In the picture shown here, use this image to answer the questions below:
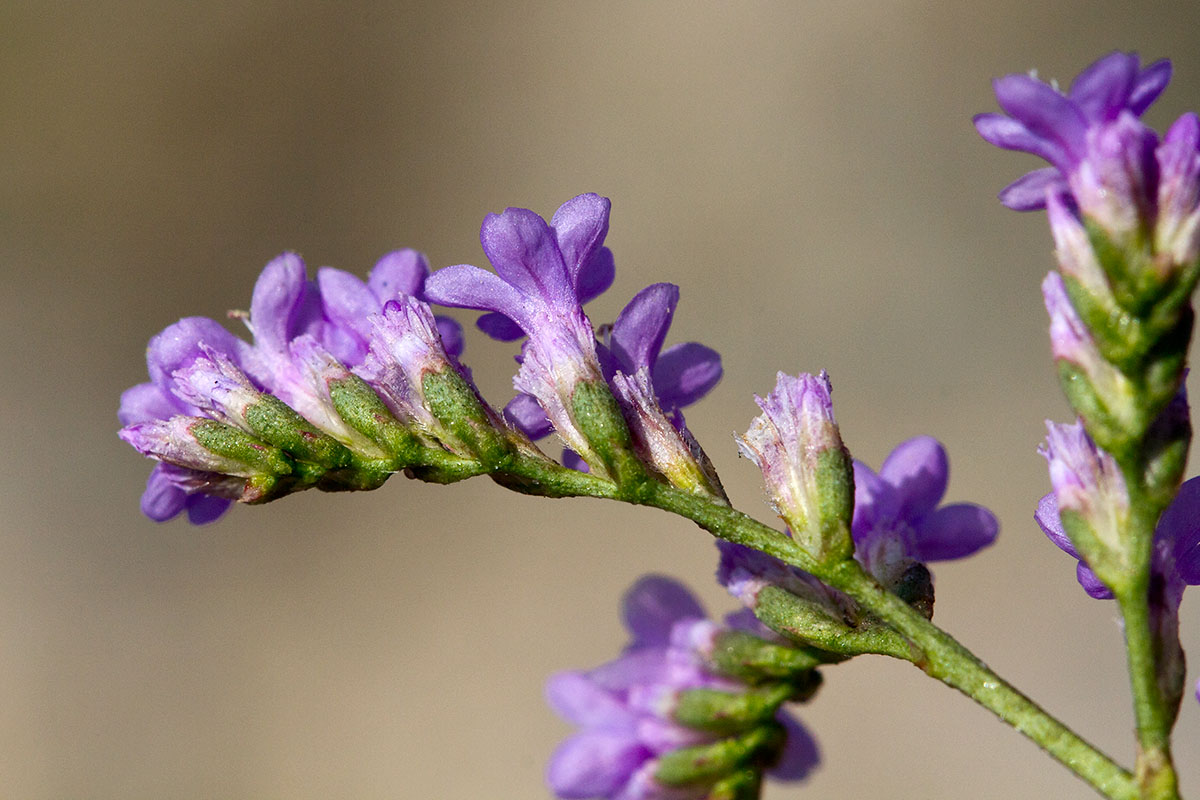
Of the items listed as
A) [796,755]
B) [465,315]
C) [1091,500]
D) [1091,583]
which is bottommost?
[796,755]

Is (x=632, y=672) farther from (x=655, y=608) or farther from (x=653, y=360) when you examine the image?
(x=653, y=360)

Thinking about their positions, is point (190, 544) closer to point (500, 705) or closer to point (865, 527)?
point (500, 705)

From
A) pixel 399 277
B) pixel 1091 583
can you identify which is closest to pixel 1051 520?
pixel 1091 583

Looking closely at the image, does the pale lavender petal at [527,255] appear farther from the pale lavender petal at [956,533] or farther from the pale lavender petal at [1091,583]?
the pale lavender petal at [1091,583]

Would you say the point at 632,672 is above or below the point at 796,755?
above

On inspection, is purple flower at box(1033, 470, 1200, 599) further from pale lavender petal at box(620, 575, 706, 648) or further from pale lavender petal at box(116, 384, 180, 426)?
pale lavender petal at box(116, 384, 180, 426)

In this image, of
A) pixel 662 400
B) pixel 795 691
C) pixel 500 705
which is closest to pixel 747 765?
pixel 795 691
